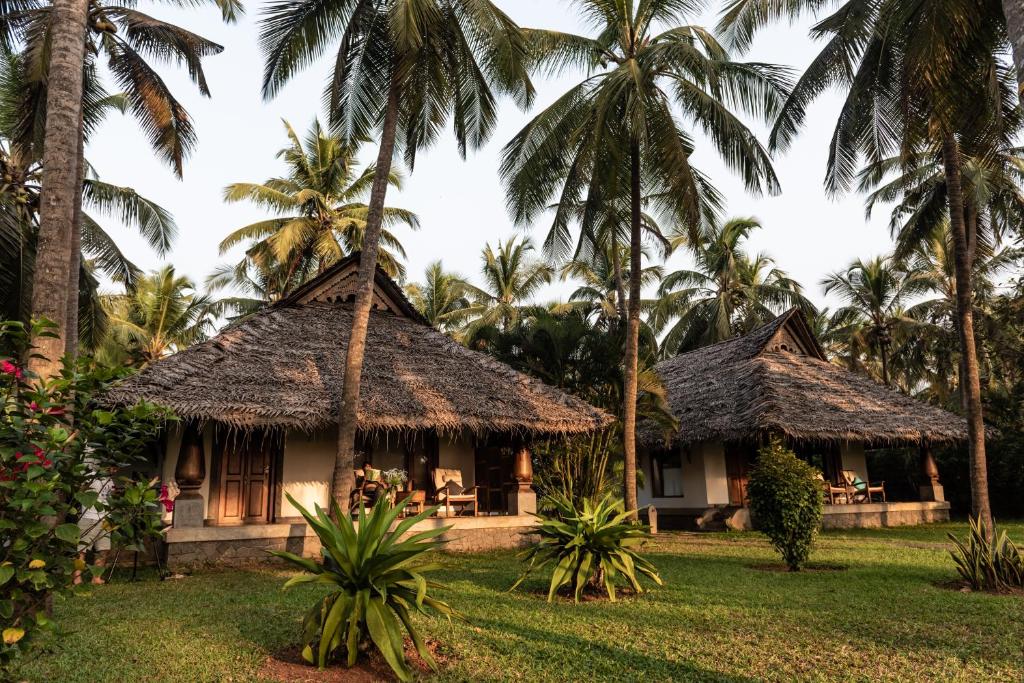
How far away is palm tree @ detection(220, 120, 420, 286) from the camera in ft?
65.8

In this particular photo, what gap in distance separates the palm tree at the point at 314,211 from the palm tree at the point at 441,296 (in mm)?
5812

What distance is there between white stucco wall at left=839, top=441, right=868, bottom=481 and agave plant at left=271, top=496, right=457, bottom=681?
641 inches

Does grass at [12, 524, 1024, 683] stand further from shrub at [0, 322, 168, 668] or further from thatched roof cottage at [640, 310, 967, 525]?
thatched roof cottage at [640, 310, 967, 525]

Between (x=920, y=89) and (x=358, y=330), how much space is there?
23.3 feet

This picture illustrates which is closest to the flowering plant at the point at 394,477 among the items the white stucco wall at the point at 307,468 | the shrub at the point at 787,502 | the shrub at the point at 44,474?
the white stucco wall at the point at 307,468

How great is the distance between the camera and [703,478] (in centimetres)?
1683

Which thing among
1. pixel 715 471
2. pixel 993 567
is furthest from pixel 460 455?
pixel 993 567

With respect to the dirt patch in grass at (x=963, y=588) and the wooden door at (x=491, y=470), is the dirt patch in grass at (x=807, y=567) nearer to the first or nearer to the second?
the dirt patch in grass at (x=963, y=588)

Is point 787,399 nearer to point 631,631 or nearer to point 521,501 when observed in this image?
point 521,501

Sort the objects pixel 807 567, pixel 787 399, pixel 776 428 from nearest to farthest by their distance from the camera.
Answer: pixel 807 567 < pixel 776 428 < pixel 787 399

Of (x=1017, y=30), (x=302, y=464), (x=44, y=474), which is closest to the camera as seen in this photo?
(x=44, y=474)

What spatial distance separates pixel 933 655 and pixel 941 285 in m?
22.3

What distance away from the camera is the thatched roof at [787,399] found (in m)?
15.2

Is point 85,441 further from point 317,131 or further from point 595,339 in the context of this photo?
point 317,131
